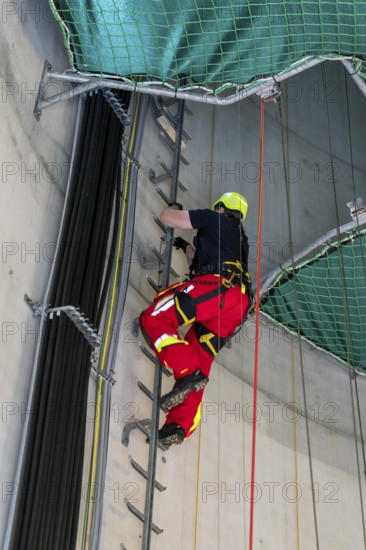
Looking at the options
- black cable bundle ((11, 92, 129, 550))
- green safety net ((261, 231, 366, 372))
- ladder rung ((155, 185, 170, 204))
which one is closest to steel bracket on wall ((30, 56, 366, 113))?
black cable bundle ((11, 92, 129, 550))

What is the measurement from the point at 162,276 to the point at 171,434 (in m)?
1.13

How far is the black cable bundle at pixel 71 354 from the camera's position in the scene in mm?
4035

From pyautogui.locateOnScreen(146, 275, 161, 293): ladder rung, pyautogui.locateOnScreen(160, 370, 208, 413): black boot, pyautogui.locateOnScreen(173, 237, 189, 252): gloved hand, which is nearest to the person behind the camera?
pyautogui.locateOnScreen(160, 370, 208, 413): black boot

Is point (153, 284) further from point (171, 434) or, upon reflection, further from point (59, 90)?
point (59, 90)

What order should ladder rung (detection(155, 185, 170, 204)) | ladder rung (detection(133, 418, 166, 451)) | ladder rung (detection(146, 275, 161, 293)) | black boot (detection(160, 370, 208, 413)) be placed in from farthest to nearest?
1. ladder rung (detection(155, 185, 170, 204))
2. ladder rung (detection(146, 275, 161, 293))
3. ladder rung (detection(133, 418, 166, 451))
4. black boot (detection(160, 370, 208, 413))

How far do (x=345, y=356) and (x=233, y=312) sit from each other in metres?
1.86

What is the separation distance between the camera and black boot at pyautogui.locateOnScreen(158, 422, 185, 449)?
4.97 m

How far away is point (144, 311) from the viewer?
204 inches

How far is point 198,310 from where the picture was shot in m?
5.14

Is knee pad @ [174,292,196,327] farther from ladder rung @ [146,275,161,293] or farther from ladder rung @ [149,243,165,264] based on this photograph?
ladder rung @ [149,243,165,264]

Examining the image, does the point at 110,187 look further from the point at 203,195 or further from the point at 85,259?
the point at 203,195

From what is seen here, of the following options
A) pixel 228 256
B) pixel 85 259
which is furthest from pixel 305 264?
pixel 85 259

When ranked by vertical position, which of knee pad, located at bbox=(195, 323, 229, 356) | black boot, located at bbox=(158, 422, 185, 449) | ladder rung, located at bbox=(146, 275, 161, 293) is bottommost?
black boot, located at bbox=(158, 422, 185, 449)

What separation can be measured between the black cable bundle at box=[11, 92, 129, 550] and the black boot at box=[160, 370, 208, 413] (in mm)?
587
